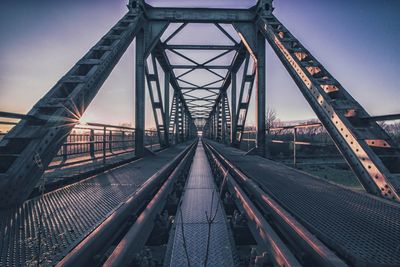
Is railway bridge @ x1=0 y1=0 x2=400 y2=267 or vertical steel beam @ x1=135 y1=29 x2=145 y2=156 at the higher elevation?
vertical steel beam @ x1=135 y1=29 x2=145 y2=156

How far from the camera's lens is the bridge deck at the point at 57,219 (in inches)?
59.1

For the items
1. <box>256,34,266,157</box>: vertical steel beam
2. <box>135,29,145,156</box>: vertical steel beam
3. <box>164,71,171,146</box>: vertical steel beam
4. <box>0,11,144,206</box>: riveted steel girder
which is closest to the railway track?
<box>0,11,144,206</box>: riveted steel girder

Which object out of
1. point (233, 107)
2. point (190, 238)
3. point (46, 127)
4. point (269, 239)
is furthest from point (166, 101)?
point (269, 239)

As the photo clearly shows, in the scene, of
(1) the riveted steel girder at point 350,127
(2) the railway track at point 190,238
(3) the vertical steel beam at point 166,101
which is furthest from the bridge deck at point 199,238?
(3) the vertical steel beam at point 166,101

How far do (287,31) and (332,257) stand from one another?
6604 mm

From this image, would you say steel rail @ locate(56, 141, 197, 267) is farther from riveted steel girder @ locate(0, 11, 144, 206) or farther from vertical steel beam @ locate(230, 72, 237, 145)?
vertical steel beam @ locate(230, 72, 237, 145)

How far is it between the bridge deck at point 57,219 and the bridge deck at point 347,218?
208 cm

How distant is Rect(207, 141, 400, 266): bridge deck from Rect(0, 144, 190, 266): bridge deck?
2083 mm

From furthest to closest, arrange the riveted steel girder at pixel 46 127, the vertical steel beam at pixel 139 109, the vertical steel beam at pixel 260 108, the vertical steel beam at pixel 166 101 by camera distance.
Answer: the vertical steel beam at pixel 166 101
the vertical steel beam at pixel 260 108
the vertical steel beam at pixel 139 109
the riveted steel girder at pixel 46 127

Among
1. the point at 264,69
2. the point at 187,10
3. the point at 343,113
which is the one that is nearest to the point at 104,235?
the point at 343,113

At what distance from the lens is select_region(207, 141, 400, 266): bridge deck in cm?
149

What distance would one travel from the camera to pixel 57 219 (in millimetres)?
2072

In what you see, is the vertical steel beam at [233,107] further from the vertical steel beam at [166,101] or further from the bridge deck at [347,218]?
the bridge deck at [347,218]

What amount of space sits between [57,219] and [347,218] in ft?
9.99
